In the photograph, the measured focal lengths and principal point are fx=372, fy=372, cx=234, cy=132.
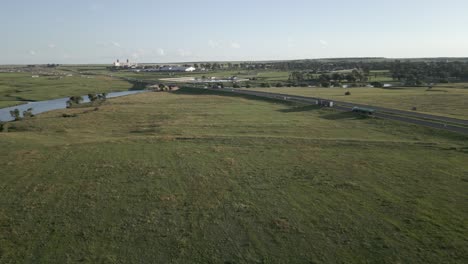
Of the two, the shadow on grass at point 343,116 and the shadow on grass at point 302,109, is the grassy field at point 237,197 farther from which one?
the shadow on grass at point 302,109

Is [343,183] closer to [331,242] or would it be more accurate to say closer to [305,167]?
[305,167]

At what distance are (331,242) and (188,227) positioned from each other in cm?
754

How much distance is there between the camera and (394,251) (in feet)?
57.2

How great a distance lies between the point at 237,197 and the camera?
80.6 feet

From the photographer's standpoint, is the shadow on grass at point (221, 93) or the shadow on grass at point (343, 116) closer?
the shadow on grass at point (343, 116)

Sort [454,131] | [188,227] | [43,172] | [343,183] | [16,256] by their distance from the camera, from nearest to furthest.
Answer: [16,256] → [188,227] → [343,183] → [43,172] → [454,131]

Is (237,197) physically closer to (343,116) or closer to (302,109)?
(343,116)

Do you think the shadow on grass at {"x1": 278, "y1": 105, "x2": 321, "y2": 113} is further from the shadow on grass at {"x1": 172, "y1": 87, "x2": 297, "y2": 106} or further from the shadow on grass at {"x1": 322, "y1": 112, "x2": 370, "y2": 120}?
the shadow on grass at {"x1": 322, "y1": 112, "x2": 370, "y2": 120}

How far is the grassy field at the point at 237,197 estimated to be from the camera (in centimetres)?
1784

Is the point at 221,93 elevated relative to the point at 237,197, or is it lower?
elevated

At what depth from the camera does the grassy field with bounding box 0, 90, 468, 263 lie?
17844 mm

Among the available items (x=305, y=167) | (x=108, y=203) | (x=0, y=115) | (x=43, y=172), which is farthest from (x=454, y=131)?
(x=0, y=115)

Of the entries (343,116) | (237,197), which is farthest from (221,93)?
(237,197)

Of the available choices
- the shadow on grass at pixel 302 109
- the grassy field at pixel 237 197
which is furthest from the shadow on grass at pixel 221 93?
the grassy field at pixel 237 197
